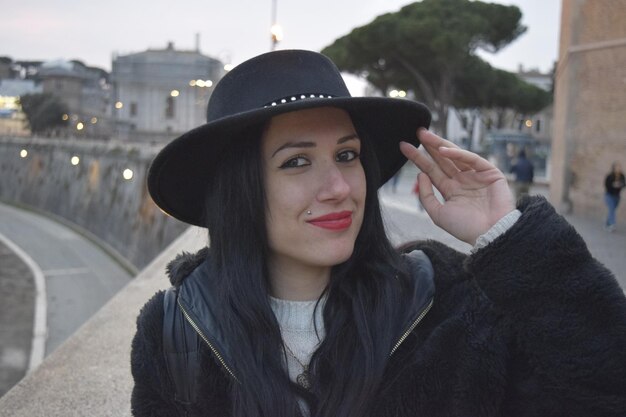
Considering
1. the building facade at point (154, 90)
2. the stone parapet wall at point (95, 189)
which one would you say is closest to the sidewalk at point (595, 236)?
the stone parapet wall at point (95, 189)

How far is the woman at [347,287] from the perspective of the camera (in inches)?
55.9

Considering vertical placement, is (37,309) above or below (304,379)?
below

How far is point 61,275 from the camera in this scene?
80.6 feet

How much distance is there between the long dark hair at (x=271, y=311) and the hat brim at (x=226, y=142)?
0.15 ft

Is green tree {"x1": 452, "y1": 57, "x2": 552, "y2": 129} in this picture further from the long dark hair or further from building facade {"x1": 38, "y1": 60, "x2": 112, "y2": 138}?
building facade {"x1": 38, "y1": 60, "x2": 112, "y2": 138}

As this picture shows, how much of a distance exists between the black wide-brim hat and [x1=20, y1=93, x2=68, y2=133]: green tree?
67.5m

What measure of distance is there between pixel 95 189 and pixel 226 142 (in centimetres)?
3297

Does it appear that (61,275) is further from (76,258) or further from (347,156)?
(347,156)

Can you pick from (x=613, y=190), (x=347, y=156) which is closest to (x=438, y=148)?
(x=347, y=156)

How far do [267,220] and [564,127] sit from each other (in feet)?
47.5

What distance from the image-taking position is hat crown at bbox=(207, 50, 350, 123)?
160cm

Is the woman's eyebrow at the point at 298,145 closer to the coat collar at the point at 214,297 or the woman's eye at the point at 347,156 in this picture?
the woman's eye at the point at 347,156

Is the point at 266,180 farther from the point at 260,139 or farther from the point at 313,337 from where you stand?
the point at 313,337

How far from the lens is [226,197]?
65.8 inches
